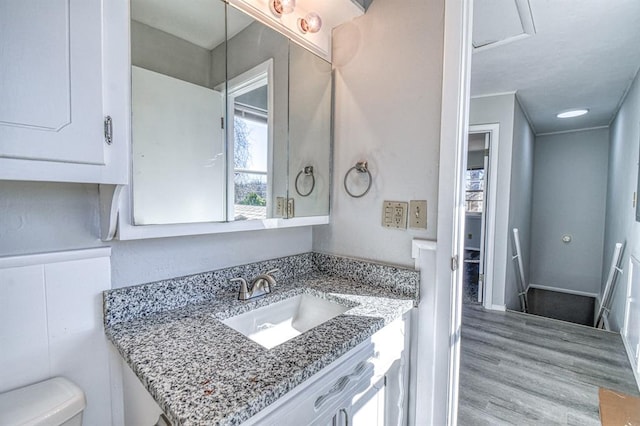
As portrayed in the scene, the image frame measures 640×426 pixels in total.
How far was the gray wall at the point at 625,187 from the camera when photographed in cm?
250

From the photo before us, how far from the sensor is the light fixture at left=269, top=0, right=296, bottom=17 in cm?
122

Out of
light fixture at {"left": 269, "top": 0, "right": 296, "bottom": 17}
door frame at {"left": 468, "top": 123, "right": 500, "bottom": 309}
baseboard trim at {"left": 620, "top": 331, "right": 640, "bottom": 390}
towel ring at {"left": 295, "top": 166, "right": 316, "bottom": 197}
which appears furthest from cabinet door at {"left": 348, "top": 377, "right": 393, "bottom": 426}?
door frame at {"left": 468, "top": 123, "right": 500, "bottom": 309}

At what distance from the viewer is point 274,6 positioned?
4.02 feet

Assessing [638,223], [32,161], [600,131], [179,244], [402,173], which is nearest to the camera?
[32,161]

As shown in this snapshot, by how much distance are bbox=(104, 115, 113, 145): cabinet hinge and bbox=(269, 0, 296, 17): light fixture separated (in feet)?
2.79

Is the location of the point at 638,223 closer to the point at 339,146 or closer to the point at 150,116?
the point at 339,146

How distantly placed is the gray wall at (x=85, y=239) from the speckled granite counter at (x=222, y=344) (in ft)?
0.19

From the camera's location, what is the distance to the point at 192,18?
105cm

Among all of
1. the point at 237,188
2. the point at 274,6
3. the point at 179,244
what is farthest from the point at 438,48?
the point at 179,244

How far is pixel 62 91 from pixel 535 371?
3.02 meters

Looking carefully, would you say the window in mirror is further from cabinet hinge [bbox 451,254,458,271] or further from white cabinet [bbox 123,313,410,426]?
cabinet hinge [bbox 451,254,458,271]

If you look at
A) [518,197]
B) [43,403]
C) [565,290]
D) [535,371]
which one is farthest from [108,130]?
[565,290]

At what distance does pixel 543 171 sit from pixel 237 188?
5.73m

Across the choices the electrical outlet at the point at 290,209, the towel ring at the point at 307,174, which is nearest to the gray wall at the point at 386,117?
the towel ring at the point at 307,174
